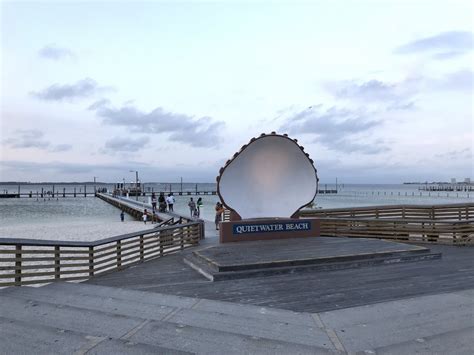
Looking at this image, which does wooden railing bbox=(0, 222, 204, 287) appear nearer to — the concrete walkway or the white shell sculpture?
the concrete walkway

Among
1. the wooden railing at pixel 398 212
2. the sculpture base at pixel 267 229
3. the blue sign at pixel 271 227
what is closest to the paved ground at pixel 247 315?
the sculpture base at pixel 267 229

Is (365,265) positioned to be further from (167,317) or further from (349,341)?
(167,317)

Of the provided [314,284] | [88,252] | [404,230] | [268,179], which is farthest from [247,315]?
[404,230]

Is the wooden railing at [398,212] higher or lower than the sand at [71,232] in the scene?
higher

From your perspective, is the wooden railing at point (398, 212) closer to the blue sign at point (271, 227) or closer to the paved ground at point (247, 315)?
the blue sign at point (271, 227)

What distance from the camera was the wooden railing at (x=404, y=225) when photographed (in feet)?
44.1

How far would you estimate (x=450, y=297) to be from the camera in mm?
6844

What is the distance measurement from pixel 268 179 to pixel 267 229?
2360 millimetres

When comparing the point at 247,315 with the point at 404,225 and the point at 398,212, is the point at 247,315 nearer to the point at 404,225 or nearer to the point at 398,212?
the point at 404,225

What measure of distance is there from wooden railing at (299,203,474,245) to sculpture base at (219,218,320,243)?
133 cm

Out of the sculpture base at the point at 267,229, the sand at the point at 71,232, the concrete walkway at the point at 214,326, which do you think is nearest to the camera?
the concrete walkway at the point at 214,326

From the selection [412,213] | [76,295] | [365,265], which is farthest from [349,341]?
[412,213]

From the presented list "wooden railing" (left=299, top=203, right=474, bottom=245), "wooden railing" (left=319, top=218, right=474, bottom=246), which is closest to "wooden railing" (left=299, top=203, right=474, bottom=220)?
"wooden railing" (left=299, top=203, right=474, bottom=245)

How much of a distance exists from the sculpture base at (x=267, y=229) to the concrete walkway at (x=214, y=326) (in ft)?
20.8
